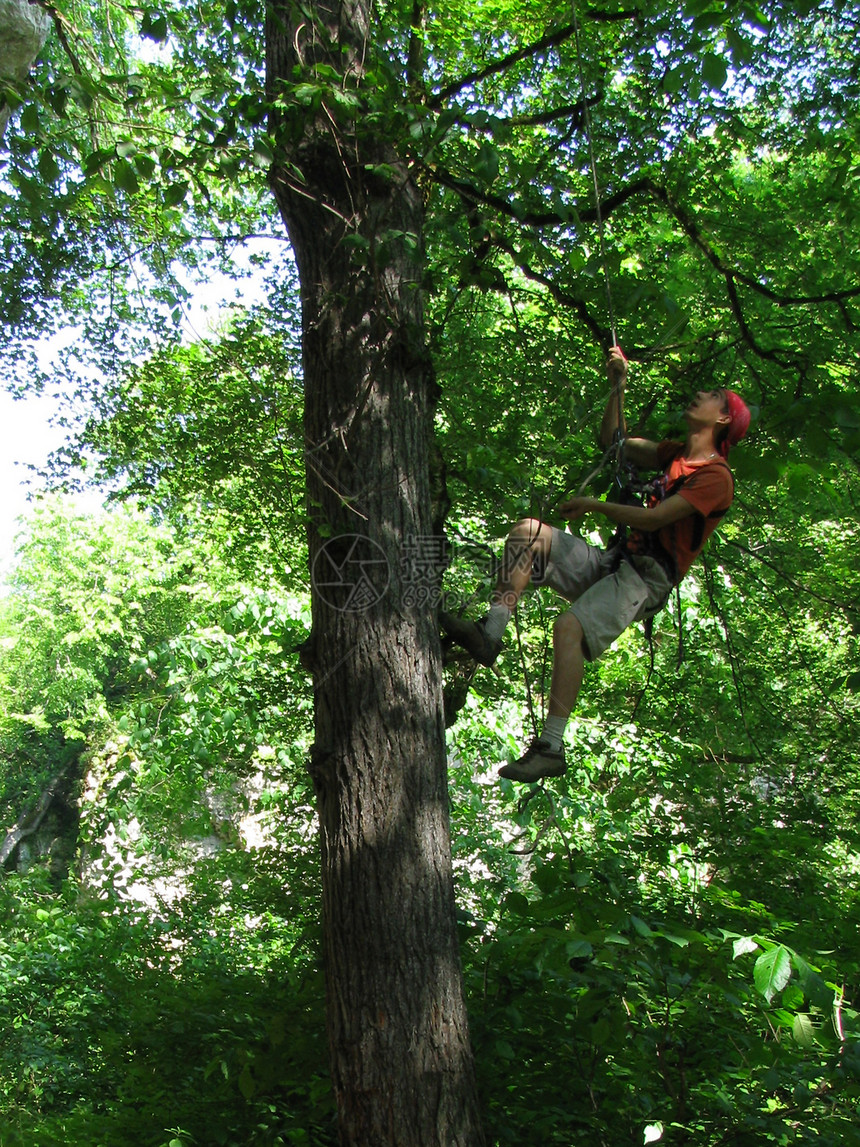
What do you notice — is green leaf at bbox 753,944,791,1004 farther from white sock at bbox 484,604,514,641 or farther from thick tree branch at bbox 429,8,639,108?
thick tree branch at bbox 429,8,639,108

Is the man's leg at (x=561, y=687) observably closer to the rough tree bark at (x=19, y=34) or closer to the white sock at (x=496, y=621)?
the white sock at (x=496, y=621)

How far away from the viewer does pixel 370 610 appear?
2748mm

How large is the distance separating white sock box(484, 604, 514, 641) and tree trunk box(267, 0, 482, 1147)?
37cm

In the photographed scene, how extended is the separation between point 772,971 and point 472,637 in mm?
1498

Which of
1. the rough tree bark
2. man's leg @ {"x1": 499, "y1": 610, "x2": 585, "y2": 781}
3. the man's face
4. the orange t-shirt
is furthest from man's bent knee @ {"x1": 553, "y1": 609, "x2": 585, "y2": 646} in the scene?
the rough tree bark

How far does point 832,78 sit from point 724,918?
567 centimetres

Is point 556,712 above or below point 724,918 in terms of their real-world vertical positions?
above

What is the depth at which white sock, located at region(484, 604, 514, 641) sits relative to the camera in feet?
10.4

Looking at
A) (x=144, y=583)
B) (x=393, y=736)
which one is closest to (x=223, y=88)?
(x=393, y=736)

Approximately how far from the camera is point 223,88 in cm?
303

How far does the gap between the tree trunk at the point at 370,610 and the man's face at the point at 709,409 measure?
41.2 inches

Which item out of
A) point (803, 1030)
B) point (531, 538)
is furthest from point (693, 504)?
point (803, 1030)

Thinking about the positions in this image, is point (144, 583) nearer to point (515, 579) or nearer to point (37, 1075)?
point (37, 1075)

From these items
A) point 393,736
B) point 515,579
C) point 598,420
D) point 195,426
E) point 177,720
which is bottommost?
point 393,736
